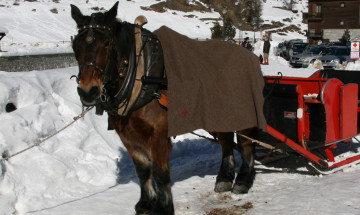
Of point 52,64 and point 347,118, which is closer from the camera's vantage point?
point 347,118

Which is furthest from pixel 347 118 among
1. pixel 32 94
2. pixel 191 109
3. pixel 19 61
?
pixel 19 61

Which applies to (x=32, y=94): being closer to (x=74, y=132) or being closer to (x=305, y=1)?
(x=74, y=132)

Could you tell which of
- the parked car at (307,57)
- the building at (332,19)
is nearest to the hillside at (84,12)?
the building at (332,19)

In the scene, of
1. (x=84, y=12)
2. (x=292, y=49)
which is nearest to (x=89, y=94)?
(x=292, y=49)

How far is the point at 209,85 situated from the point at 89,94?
1.45 m

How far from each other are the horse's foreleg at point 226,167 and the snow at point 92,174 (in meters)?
0.12

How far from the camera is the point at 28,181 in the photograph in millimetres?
5117

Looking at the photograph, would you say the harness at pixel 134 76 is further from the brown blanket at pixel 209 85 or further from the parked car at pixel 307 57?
the parked car at pixel 307 57

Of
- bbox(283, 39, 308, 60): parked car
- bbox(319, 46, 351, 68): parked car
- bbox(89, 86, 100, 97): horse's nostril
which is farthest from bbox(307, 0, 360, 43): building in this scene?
bbox(89, 86, 100, 97): horse's nostril

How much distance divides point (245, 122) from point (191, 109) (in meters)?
0.82

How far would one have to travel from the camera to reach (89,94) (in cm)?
341

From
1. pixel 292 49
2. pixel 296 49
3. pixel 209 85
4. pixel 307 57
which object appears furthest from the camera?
pixel 292 49

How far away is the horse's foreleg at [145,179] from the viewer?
4.37 m

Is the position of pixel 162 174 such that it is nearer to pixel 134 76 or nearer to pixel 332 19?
pixel 134 76
